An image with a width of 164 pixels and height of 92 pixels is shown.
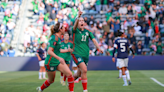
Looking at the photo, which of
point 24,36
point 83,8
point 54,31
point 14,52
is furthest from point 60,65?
point 83,8

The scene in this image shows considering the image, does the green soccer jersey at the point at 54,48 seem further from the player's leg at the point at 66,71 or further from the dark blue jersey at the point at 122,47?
the dark blue jersey at the point at 122,47

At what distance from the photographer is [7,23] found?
2519 cm

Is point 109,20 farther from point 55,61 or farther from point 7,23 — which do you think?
point 55,61

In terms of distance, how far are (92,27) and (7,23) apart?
796cm

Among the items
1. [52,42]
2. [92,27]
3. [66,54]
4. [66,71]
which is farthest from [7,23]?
[66,71]

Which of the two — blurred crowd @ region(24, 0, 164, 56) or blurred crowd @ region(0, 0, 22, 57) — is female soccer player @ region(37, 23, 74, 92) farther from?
blurred crowd @ region(0, 0, 22, 57)

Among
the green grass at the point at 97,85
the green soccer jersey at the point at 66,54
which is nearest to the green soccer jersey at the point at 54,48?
the green grass at the point at 97,85

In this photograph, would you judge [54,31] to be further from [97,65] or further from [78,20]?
[97,65]

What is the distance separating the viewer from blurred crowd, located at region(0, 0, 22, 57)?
893 inches

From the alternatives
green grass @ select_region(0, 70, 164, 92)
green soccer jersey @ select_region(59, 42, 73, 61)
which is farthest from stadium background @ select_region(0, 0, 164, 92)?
green soccer jersey @ select_region(59, 42, 73, 61)

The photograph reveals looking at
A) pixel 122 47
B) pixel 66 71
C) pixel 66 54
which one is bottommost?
pixel 66 71

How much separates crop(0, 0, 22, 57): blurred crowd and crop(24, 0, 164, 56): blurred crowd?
1497 mm

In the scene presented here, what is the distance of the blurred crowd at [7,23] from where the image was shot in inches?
893

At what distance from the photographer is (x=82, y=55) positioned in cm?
802
